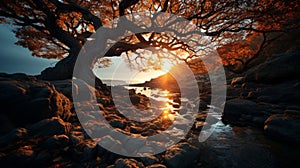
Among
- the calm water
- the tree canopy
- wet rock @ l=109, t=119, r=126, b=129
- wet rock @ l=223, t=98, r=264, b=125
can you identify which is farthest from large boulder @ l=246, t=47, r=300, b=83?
wet rock @ l=109, t=119, r=126, b=129

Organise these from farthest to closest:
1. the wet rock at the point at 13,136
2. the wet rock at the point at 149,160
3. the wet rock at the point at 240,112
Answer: the wet rock at the point at 240,112, the wet rock at the point at 149,160, the wet rock at the point at 13,136

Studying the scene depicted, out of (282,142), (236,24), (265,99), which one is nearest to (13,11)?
(236,24)

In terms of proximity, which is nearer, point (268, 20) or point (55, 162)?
point (55, 162)

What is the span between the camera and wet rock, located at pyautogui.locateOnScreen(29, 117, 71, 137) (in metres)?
3.01

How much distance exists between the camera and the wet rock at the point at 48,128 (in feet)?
9.89

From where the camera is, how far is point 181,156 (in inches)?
121

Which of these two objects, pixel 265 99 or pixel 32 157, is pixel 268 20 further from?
pixel 32 157

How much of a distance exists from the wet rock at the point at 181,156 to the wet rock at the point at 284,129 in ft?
11.2

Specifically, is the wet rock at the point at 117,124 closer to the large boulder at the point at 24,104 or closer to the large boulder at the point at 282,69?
the large boulder at the point at 24,104

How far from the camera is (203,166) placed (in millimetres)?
3131

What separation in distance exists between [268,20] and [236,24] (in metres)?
1.52

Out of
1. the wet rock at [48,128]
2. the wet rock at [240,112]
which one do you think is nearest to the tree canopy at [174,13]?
the wet rock at [240,112]

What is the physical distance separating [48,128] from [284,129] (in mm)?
7455

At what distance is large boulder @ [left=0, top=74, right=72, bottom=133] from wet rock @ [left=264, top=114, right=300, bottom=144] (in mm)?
7392
